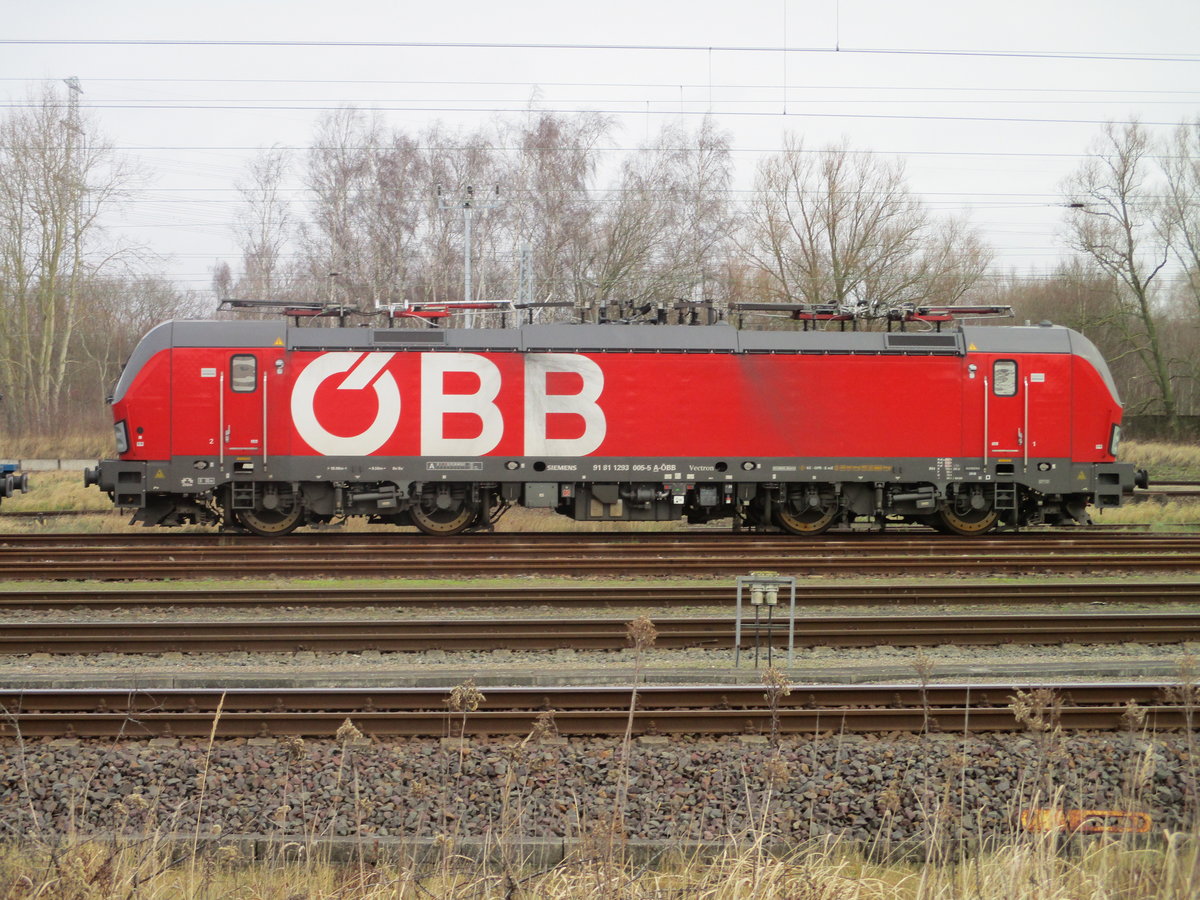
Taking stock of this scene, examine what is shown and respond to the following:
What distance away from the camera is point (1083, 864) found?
5.01 meters

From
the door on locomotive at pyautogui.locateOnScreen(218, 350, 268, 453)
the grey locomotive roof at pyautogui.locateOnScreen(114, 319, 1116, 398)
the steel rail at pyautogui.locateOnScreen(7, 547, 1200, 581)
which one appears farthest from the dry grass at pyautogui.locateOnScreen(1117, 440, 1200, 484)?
the door on locomotive at pyautogui.locateOnScreen(218, 350, 268, 453)

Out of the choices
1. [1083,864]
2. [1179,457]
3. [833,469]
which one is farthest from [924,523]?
[1179,457]

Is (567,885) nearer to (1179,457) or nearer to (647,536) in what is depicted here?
(647,536)

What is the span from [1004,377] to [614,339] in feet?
22.8

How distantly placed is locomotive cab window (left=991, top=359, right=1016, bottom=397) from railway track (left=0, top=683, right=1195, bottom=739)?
10.1m

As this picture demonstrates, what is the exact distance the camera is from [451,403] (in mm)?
17016

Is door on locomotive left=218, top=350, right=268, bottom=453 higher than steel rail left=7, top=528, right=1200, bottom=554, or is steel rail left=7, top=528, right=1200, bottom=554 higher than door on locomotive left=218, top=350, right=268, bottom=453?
door on locomotive left=218, top=350, right=268, bottom=453

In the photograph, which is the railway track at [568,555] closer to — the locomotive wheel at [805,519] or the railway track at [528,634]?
the locomotive wheel at [805,519]

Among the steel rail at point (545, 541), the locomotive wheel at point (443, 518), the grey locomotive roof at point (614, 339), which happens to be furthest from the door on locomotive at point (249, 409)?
the locomotive wheel at point (443, 518)

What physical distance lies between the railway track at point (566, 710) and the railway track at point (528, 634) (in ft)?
6.37

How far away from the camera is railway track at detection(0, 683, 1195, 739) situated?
7480 millimetres

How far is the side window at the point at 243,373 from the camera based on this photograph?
16828 mm

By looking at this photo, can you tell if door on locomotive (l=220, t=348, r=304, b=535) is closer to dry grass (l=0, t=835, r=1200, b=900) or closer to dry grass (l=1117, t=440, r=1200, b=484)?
dry grass (l=0, t=835, r=1200, b=900)

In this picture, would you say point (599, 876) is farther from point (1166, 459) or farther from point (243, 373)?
point (1166, 459)
